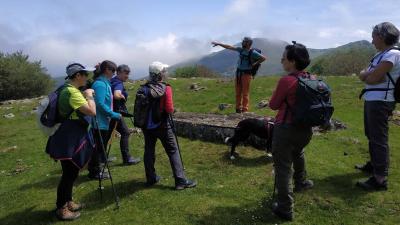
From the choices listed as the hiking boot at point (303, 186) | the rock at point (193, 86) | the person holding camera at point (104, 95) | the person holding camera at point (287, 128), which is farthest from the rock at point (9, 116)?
the person holding camera at point (287, 128)

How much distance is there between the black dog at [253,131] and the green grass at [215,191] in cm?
45

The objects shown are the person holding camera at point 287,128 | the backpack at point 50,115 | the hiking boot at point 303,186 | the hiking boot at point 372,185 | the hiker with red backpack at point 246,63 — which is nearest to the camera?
the person holding camera at point 287,128

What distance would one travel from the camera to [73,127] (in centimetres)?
801

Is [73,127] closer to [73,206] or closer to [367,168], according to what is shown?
[73,206]

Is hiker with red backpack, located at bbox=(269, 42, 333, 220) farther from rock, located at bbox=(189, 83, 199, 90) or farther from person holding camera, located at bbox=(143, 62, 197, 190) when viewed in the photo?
rock, located at bbox=(189, 83, 199, 90)

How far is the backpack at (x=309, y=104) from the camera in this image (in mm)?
6980

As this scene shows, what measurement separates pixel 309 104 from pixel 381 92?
2.12 m

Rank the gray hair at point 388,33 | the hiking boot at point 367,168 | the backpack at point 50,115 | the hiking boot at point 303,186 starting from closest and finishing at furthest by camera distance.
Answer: the backpack at point 50,115, the gray hair at point 388,33, the hiking boot at point 303,186, the hiking boot at point 367,168

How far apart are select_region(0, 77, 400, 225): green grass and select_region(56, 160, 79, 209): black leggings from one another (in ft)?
1.74

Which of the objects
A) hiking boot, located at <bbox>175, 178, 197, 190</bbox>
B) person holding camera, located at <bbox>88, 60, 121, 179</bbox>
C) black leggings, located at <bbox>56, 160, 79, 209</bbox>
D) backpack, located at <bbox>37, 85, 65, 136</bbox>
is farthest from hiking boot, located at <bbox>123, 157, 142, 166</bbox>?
backpack, located at <bbox>37, 85, 65, 136</bbox>

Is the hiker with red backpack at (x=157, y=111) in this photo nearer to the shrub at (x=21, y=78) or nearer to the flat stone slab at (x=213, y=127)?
the flat stone slab at (x=213, y=127)

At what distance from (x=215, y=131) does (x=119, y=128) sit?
122 inches

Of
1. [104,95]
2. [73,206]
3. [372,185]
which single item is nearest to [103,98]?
[104,95]

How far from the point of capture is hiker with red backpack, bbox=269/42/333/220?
23.0 ft
